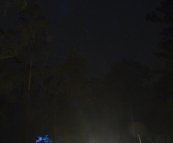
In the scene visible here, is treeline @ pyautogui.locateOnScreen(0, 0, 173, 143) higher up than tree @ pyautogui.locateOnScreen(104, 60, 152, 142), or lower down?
lower down

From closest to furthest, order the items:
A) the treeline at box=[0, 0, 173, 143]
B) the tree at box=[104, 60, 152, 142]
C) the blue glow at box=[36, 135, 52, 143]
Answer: the treeline at box=[0, 0, 173, 143], the blue glow at box=[36, 135, 52, 143], the tree at box=[104, 60, 152, 142]

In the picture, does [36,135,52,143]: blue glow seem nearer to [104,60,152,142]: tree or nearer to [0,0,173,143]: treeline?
[0,0,173,143]: treeline

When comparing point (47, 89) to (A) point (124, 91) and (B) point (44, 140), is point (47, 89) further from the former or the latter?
(A) point (124, 91)

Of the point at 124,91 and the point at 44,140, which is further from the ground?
the point at 124,91

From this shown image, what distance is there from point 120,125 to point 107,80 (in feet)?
26.4

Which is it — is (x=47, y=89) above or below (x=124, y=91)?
below

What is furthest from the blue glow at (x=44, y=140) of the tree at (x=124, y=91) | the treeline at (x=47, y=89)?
the tree at (x=124, y=91)

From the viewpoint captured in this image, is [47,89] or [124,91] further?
[124,91]

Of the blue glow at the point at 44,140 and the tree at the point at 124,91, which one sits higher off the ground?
the tree at the point at 124,91

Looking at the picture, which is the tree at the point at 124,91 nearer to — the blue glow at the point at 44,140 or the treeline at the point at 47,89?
the treeline at the point at 47,89

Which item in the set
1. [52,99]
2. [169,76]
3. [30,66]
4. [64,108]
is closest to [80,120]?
[64,108]

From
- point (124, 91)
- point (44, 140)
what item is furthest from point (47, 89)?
point (124, 91)

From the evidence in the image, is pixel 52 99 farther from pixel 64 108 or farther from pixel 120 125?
pixel 120 125

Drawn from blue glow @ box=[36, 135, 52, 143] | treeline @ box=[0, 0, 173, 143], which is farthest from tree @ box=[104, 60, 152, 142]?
blue glow @ box=[36, 135, 52, 143]
